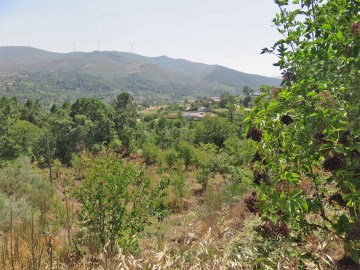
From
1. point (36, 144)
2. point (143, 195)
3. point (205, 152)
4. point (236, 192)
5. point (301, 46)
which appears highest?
point (301, 46)

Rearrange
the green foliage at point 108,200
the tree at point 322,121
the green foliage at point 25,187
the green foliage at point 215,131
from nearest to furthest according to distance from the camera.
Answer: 1. the tree at point 322,121
2. the green foliage at point 108,200
3. the green foliage at point 25,187
4. the green foliage at point 215,131

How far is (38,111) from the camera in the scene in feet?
164

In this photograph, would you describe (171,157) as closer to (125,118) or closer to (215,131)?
(215,131)

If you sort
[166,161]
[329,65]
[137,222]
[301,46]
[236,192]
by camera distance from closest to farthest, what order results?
[329,65], [301,46], [137,222], [236,192], [166,161]

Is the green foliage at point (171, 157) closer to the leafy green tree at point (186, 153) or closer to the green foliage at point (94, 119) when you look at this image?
the leafy green tree at point (186, 153)

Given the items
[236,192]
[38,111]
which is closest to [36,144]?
[38,111]

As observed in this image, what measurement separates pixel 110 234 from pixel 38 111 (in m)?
49.5

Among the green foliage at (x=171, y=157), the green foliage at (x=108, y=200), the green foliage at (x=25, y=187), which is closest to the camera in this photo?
the green foliage at (x=108, y=200)

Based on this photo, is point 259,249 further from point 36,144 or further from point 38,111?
point 38,111

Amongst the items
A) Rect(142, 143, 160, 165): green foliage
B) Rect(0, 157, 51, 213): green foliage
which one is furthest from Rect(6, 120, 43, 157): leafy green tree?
Rect(0, 157, 51, 213): green foliage

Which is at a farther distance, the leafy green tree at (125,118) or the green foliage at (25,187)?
the leafy green tree at (125,118)

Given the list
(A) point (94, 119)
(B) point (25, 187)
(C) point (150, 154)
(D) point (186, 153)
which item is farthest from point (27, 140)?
(B) point (25, 187)

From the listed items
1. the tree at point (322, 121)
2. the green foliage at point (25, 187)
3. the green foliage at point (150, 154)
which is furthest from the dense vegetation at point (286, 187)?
the green foliage at point (150, 154)

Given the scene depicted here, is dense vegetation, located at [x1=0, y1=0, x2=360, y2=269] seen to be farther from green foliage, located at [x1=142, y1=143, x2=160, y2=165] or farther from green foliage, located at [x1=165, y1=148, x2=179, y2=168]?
green foliage, located at [x1=142, y1=143, x2=160, y2=165]
